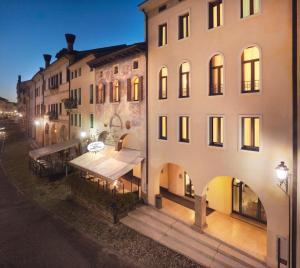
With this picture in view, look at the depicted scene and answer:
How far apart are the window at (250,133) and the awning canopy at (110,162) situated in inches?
299

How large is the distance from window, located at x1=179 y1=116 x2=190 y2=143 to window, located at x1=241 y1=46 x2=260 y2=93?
13.5ft

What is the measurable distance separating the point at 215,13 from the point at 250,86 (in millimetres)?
4700

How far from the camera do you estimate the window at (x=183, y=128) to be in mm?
14109

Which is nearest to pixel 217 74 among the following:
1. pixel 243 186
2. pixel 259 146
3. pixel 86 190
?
pixel 259 146

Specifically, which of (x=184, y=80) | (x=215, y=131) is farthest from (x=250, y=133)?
(x=184, y=80)

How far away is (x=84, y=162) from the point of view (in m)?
19.0

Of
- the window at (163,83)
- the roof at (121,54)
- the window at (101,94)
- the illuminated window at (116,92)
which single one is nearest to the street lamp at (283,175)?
the window at (163,83)

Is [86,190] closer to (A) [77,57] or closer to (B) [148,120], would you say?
(B) [148,120]

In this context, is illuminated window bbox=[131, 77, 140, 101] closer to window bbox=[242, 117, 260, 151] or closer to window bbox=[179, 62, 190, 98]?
window bbox=[179, 62, 190, 98]

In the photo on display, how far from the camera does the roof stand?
16.0 m

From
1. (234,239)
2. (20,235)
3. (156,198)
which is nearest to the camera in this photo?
(234,239)

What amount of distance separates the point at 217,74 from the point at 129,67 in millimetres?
7685

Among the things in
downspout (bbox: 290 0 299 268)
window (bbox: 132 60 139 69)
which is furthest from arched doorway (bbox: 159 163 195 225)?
window (bbox: 132 60 139 69)

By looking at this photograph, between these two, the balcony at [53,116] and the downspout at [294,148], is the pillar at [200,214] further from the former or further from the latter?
the balcony at [53,116]
